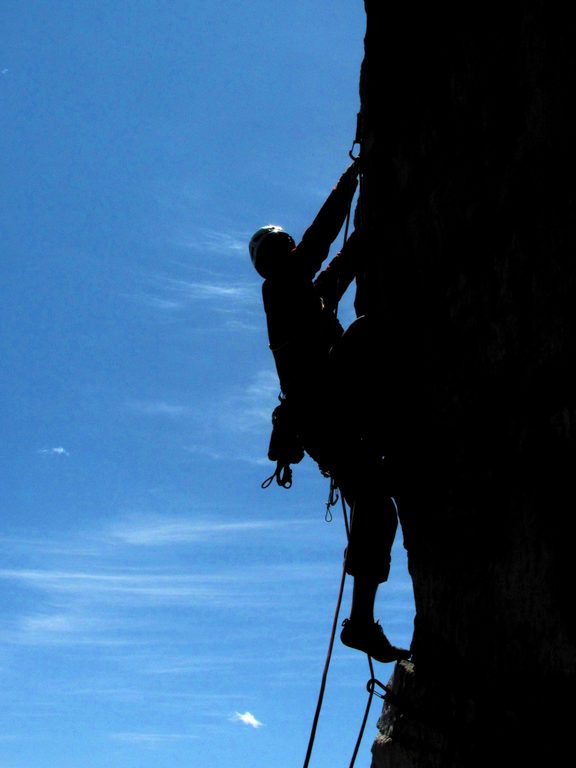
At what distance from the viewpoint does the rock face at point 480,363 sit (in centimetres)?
289

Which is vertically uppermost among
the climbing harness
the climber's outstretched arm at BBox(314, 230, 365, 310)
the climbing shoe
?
the climber's outstretched arm at BBox(314, 230, 365, 310)

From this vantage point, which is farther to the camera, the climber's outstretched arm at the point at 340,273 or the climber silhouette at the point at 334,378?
the climber's outstretched arm at the point at 340,273

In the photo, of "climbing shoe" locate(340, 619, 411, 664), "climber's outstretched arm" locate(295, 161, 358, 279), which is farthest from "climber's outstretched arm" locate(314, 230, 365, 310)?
"climbing shoe" locate(340, 619, 411, 664)

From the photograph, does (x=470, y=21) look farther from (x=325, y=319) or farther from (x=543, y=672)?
(x=543, y=672)

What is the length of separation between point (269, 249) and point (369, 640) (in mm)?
2204

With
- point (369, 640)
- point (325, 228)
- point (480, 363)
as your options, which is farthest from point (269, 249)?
point (369, 640)

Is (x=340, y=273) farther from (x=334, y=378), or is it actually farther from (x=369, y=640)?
(x=369, y=640)

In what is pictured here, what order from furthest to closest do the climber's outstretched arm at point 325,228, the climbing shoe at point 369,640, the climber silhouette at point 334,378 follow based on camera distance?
the climber's outstretched arm at point 325,228
the climber silhouette at point 334,378
the climbing shoe at point 369,640

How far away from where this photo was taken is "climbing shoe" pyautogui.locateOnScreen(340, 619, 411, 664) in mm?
4105

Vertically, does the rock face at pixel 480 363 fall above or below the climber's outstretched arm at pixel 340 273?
below

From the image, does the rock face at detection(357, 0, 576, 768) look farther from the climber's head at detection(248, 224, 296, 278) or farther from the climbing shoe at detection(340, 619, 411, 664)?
the climber's head at detection(248, 224, 296, 278)

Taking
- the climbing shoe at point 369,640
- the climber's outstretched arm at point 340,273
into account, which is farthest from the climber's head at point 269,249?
the climbing shoe at point 369,640

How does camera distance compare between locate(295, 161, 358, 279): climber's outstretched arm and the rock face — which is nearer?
the rock face

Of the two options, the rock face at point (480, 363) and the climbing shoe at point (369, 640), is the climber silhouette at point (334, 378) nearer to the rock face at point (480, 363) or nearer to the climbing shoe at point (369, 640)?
the climbing shoe at point (369, 640)
